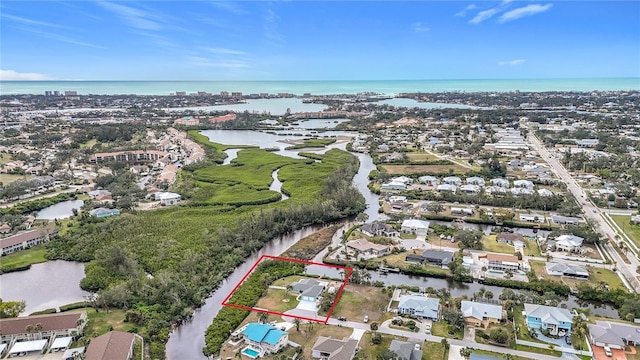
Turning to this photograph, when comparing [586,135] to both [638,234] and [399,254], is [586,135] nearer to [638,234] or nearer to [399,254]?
[638,234]

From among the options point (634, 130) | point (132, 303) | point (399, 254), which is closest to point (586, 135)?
point (634, 130)

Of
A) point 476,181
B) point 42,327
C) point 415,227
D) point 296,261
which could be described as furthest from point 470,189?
point 42,327

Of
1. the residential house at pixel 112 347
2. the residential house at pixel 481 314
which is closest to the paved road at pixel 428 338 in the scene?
the residential house at pixel 481 314

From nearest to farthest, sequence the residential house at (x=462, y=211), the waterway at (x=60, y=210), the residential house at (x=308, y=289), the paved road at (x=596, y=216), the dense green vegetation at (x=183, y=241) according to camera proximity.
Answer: the dense green vegetation at (x=183, y=241) → the residential house at (x=308, y=289) → the paved road at (x=596, y=216) → the residential house at (x=462, y=211) → the waterway at (x=60, y=210)

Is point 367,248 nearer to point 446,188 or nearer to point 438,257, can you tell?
point 438,257

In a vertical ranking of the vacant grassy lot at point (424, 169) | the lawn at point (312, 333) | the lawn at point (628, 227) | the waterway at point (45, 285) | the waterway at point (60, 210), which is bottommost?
the waterway at point (45, 285)

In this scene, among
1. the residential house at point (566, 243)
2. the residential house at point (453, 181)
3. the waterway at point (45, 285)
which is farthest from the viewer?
the residential house at point (453, 181)

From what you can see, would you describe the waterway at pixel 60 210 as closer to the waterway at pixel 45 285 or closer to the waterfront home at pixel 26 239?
the waterfront home at pixel 26 239

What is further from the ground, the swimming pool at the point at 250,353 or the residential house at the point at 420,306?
the residential house at the point at 420,306

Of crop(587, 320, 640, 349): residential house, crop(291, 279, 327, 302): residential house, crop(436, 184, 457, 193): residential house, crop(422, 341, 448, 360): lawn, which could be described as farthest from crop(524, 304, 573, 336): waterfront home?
crop(436, 184, 457, 193): residential house
